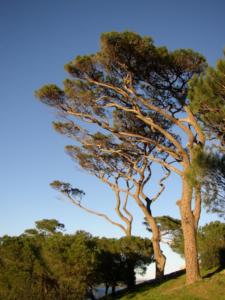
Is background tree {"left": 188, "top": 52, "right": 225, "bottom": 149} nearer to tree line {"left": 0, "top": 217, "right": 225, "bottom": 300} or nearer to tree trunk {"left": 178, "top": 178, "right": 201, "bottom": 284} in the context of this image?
tree trunk {"left": 178, "top": 178, "right": 201, "bottom": 284}

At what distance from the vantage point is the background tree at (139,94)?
13547mm

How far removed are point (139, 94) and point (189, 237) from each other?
21.2 feet

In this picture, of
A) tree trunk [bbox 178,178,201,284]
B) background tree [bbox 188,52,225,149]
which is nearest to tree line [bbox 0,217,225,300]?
tree trunk [bbox 178,178,201,284]

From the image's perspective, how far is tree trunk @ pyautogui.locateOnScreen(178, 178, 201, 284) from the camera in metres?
12.1

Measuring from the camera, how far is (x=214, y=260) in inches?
674

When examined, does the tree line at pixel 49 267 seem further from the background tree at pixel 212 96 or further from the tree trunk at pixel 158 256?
the background tree at pixel 212 96

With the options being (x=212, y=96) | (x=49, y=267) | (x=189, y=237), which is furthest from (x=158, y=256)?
(x=212, y=96)

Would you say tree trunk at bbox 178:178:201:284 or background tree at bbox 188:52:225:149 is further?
tree trunk at bbox 178:178:201:284

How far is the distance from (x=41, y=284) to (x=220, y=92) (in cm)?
876

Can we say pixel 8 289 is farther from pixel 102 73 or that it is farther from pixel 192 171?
pixel 102 73

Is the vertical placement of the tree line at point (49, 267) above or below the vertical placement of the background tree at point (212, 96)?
below

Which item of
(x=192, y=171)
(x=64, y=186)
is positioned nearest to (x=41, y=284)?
(x=192, y=171)

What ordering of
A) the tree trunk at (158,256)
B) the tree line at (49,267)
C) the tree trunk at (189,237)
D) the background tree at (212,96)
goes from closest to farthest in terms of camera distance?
the background tree at (212,96) < the tree line at (49,267) < the tree trunk at (189,237) < the tree trunk at (158,256)

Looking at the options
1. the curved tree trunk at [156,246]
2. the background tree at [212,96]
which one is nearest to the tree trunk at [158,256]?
the curved tree trunk at [156,246]
